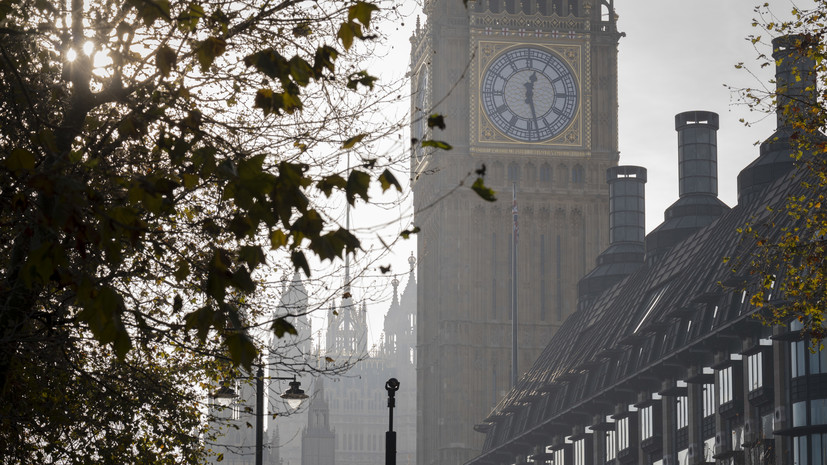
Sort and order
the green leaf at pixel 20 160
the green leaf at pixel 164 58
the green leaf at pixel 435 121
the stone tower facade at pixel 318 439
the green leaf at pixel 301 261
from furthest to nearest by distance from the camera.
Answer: the stone tower facade at pixel 318 439
the green leaf at pixel 164 58
the green leaf at pixel 435 121
the green leaf at pixel 301 261
the green leaf at pixel 20 160

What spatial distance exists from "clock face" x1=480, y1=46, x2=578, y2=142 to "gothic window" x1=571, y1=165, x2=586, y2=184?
2.82 m

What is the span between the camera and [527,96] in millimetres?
102812

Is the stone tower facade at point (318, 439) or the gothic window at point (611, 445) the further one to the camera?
the stone tower facade at point (318, 439)

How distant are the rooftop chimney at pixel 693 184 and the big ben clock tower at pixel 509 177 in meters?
19.1

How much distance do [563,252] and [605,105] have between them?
10345 mm

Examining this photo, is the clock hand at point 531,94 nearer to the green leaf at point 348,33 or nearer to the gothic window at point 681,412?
the gothic window at point 681,412

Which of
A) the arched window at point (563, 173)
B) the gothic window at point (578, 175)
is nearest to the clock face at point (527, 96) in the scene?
the arched window at point (563, 173)

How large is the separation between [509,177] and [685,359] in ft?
157

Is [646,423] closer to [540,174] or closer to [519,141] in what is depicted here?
[519,141]

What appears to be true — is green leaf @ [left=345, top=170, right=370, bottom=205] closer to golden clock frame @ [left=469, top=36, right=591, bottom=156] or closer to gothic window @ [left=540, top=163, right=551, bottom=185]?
golden clock frame @ [left=469, top=36, right=591, bottom=156]

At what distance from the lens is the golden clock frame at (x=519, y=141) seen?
102688mm

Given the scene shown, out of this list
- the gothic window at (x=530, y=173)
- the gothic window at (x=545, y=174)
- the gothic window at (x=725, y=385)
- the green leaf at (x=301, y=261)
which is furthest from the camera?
the gothic window at (x=545, y=174)

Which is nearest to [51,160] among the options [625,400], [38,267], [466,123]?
[38,267]

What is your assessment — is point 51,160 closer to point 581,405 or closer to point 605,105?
point 581,405
